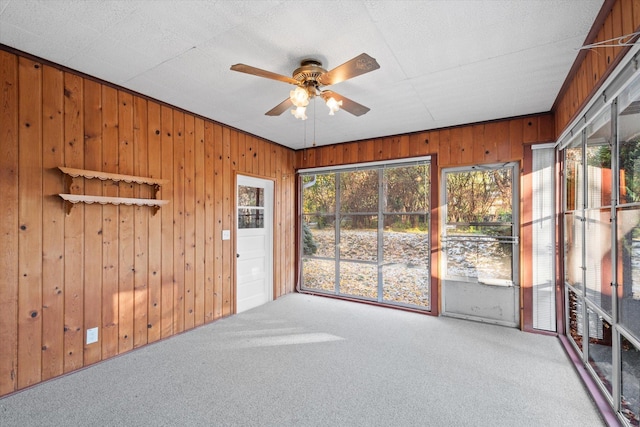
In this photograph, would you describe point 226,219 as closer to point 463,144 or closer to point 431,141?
point 431,141

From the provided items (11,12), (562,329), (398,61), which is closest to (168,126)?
(11,12)

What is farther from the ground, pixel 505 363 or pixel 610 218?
pixel 610 218

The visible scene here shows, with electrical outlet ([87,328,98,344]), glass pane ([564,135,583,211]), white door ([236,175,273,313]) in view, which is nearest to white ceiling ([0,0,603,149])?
glass pane ([564,135,583,211])

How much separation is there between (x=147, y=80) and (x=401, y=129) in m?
2.96

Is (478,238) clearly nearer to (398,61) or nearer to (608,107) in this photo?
(608,107)

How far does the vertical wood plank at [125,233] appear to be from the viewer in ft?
8.77

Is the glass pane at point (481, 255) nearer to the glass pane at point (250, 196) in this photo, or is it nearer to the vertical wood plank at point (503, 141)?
the vertical wood plank at point (503, 141)

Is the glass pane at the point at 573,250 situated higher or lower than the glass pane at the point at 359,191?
lower

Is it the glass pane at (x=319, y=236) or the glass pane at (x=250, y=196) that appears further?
the glass pane at (x=319, y=236)

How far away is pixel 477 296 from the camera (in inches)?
142

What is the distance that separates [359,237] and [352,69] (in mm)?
3037

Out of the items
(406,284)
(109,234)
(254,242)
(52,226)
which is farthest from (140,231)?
(406,284)

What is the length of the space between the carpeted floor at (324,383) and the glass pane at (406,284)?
2.52ft

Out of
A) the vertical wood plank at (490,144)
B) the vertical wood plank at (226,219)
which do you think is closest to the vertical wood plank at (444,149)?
the vertical wood plank at (490,144)
